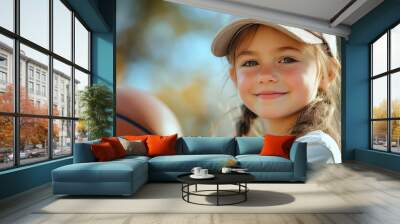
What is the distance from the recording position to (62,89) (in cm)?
700

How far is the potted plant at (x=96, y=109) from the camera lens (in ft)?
25.5

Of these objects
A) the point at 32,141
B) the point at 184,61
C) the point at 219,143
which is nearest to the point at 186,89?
the point at 184,61

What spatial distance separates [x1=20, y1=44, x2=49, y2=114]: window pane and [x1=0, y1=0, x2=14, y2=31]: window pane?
0.44 metres

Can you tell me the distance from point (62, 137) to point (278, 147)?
396cm

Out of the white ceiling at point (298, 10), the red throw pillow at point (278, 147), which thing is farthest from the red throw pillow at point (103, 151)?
the white ceiling at point (298, 10)

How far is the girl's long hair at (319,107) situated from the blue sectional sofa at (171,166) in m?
1.87

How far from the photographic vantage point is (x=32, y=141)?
227 inches

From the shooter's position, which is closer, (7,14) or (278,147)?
(7,14)

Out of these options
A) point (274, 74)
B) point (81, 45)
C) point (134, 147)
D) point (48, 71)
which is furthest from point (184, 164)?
point (81, 45)

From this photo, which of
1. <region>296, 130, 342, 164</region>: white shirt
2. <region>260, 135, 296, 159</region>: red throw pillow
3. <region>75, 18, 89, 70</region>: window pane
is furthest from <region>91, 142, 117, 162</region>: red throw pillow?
<region>296, 130, 342, 164</region>: white shirt

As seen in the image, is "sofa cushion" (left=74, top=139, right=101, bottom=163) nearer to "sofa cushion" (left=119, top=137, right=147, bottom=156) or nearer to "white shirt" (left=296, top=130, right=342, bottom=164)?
"sofa cushion" (left=119, top=137, right=147, bottom=156)

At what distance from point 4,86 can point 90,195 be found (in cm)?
184

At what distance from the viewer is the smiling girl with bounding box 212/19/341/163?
862cm

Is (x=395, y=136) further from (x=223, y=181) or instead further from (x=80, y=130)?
(x=80, y=130)
